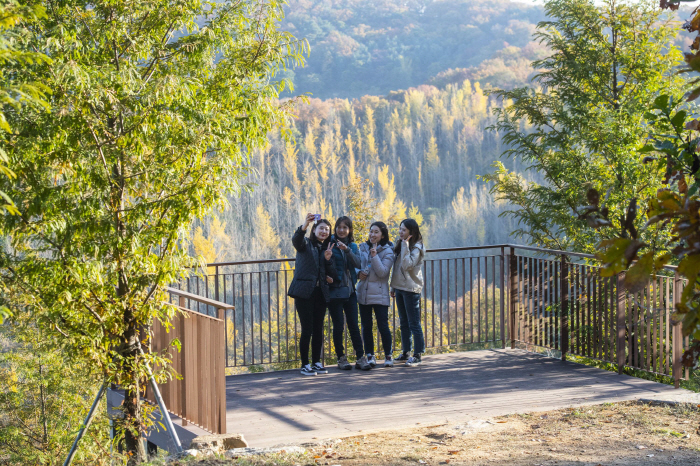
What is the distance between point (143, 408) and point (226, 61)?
2687mm

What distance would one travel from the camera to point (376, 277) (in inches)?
269

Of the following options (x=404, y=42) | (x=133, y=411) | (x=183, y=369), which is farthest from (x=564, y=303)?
(x=404, y=42)

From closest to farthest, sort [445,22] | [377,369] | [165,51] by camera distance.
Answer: [165,51], [377,369], [445,22]

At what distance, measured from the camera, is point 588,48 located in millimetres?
10180

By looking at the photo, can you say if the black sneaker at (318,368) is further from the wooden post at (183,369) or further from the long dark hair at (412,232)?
the wooden post at (183,369)

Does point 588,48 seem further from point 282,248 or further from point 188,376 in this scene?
point 282,248

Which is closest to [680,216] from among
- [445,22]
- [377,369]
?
[377,369]

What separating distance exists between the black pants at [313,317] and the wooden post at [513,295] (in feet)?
8.73

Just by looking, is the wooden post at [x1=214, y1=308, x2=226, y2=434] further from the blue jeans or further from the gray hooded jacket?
the blue jeans

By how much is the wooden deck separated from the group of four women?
331 millimetres

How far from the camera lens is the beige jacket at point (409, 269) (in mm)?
6785

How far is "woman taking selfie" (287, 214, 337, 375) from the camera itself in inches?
251

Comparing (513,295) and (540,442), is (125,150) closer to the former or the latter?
(540,442)

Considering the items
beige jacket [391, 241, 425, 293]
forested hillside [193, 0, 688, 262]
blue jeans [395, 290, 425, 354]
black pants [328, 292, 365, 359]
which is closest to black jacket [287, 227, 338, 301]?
black pants [328, 292, 365, 359]
